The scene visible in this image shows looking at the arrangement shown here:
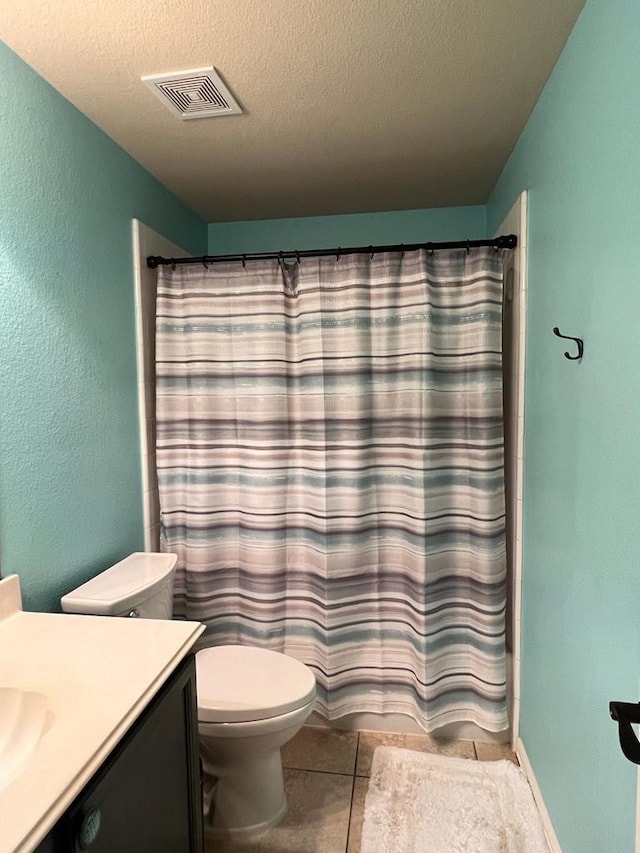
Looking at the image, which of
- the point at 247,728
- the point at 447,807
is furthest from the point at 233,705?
the point at 447,807

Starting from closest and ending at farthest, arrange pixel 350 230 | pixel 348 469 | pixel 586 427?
pixel 586 427
pixel 348 469
pixel 350 230

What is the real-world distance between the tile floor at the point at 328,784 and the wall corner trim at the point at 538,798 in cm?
7

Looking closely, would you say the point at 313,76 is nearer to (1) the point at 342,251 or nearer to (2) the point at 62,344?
(1) the point at 342,251

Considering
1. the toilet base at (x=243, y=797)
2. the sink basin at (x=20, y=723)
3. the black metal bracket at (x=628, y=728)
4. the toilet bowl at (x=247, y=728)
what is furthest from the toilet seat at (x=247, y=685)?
the black metal bracket at (x=628, y=728)

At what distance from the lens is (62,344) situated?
1.49 meters

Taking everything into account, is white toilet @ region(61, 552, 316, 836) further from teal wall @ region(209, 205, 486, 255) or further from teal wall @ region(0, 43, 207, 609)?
teal wall @ region(209, 205, 486, 255)

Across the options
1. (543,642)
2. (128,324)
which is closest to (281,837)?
(543,642)

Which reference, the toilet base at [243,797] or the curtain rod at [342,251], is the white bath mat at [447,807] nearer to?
the toilet base at [243,797]

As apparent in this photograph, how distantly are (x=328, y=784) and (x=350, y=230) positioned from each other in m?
2.45

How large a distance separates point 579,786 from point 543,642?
0.38m

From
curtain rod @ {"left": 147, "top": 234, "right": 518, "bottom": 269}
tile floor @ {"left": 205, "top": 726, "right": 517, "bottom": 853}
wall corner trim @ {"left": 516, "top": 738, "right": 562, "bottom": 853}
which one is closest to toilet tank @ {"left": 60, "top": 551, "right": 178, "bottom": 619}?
tile floor @ {"left": 205, "top": 726, "right": 517, "bottom": 853}

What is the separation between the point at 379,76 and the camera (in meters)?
1.41

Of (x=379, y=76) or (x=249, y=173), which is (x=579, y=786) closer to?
(x=379, y=76)

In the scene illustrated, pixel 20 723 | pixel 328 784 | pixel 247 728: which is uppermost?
pixel 20 723
